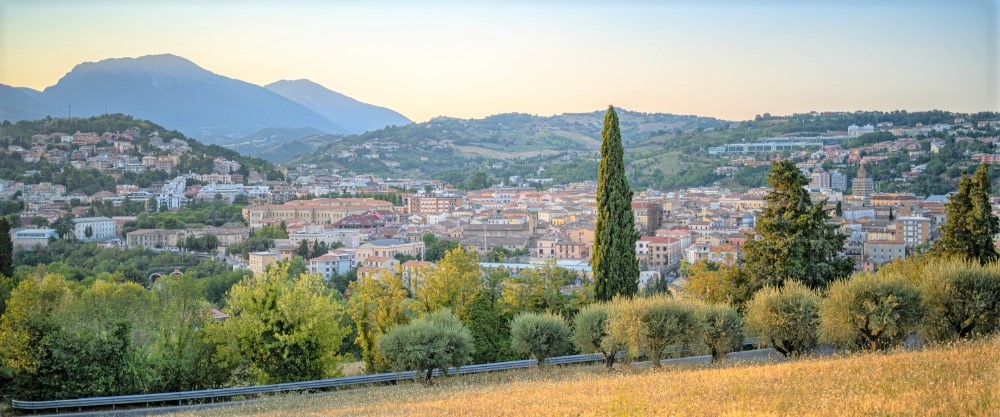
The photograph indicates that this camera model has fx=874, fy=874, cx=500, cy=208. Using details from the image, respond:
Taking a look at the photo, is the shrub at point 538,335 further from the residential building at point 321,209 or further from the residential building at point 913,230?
the residential building at point 321,209

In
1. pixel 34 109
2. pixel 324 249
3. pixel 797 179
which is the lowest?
pixel 324 249

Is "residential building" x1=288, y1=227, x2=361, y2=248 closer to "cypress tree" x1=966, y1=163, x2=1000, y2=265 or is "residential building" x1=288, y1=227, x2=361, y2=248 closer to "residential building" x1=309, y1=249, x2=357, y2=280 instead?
"residential building" x1=309, y1=249, x2=357, y2=280

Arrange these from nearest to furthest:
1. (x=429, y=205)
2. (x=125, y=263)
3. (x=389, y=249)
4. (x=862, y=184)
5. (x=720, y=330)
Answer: (x=720, y=330) → (x=125, y=263) → (x=389, y=249) → (x=862, y=184) → (x=429, y=205)

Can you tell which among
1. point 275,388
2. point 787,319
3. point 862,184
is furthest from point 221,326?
point 862,184

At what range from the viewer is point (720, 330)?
1252cm

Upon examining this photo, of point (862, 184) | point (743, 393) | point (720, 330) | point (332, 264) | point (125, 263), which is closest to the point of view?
point (743, 393)

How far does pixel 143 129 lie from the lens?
284 feet

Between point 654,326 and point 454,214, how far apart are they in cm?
7124

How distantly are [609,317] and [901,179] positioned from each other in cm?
6254

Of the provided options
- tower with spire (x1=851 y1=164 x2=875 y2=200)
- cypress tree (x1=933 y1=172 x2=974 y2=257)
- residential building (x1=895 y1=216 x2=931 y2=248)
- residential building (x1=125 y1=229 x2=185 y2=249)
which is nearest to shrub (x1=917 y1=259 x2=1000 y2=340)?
cypress tree (x1=933 y1=172 x2=974 y2=257)

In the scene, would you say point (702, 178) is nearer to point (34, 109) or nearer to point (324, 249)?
point (324, 249)

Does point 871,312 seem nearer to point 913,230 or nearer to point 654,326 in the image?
point 654,326

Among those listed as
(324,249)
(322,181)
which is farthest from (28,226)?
(322,181)

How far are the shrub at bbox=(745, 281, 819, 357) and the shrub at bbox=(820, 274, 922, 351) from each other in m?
0.23
